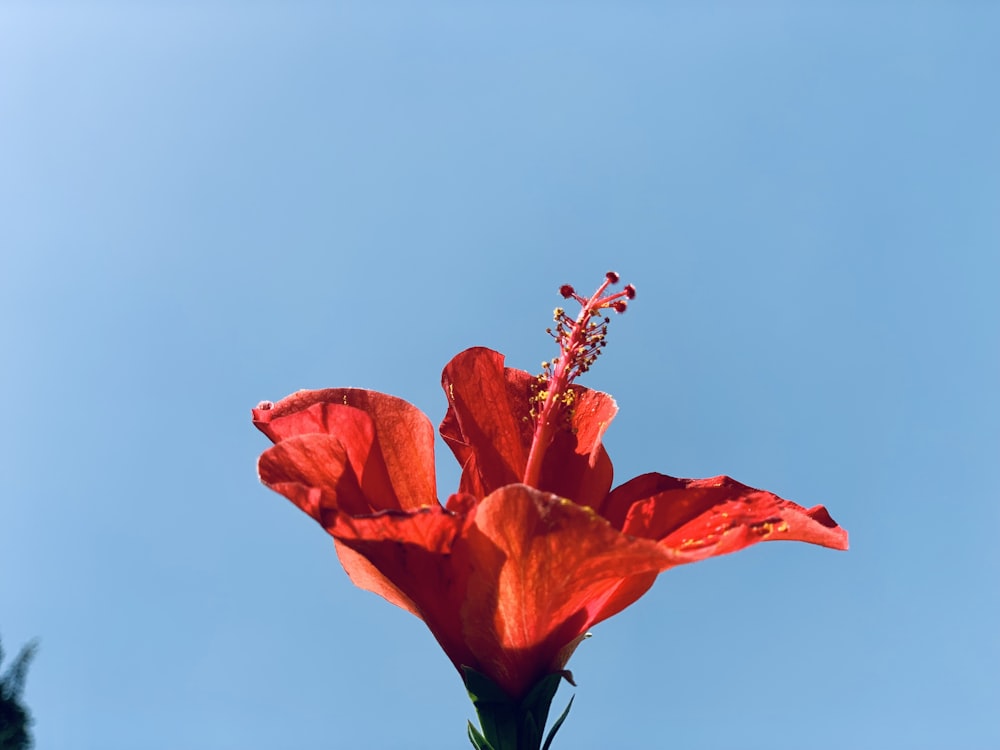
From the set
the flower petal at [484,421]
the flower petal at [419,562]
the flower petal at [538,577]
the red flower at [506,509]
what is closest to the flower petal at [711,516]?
the red flower at [506,509]

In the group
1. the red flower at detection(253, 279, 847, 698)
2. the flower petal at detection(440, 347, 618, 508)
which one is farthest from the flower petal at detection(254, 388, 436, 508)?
the flower petal at detection(440, 347, 618, 508)

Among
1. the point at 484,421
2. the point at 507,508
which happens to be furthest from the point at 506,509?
the point at 484,421

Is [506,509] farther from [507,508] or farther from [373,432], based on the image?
[373,432]

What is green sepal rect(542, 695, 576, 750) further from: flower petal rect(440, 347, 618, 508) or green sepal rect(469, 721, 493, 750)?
flower petal rect(440, 347, 618, 508)

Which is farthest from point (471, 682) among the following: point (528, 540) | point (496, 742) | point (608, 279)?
point (608, 279)

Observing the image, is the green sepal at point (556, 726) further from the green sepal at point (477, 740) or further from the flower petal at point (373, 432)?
the flower petal at point (373, 432)

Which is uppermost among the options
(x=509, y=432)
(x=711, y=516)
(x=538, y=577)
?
(x=509, y=432)

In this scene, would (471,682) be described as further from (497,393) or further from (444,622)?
(497,393)
